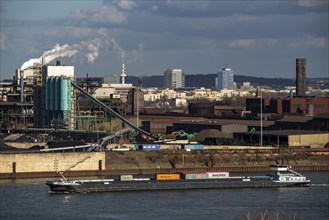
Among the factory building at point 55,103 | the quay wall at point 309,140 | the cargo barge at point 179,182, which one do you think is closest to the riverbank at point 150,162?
the quay wall at point 309,140

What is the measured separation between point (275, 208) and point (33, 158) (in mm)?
12292

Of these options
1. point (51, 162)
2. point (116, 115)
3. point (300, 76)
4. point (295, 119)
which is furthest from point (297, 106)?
point (51, 162)

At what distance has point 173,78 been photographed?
19800cm

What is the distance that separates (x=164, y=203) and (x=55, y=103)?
78.6 ft

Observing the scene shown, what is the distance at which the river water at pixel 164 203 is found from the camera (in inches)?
1210

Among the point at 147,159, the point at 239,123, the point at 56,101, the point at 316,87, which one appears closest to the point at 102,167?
the point at 147,159

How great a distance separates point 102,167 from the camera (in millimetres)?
43594

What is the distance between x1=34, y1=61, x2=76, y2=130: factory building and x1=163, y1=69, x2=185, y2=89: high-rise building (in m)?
138

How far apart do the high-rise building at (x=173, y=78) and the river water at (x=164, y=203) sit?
157 meters

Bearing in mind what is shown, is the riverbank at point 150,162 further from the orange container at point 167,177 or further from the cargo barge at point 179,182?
the orange container at point 167,177

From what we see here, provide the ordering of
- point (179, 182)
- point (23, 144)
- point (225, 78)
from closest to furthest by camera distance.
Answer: point (179, 182) < point (23, 144) < point (225, 78)

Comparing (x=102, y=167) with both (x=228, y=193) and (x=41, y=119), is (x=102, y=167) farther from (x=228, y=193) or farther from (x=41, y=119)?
(x=41, y=119)

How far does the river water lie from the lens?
30.7 m

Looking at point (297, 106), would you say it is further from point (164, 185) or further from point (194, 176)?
point (164, 185)
